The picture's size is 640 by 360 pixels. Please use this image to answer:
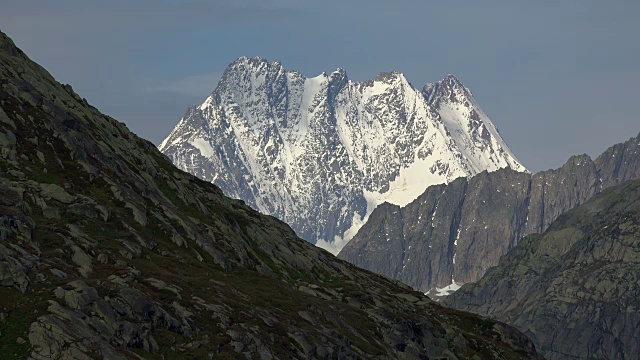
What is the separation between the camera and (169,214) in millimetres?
148250

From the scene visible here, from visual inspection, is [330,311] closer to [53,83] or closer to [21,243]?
[21,243]

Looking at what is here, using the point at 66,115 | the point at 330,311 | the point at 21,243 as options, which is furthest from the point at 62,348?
the point at 66,115

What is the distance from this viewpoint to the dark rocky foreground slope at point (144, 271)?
316 feet

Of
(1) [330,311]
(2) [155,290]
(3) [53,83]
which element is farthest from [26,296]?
(3) [53,83]

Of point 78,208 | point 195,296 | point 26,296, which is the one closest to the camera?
point 26,296

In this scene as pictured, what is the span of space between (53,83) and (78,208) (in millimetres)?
50568

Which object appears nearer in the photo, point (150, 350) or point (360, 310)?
point (150, 350)

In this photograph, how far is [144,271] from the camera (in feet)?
375

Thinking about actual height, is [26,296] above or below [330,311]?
below

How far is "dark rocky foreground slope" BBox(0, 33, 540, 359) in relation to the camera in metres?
96.4

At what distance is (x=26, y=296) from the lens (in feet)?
311

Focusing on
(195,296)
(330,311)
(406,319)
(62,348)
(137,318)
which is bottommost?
(62,348)

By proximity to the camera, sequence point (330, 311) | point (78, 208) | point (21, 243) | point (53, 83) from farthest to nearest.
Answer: point (53, 83) < point (330, 311) < point (78, 208) < point (21, 243)

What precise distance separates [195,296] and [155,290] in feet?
18.2
